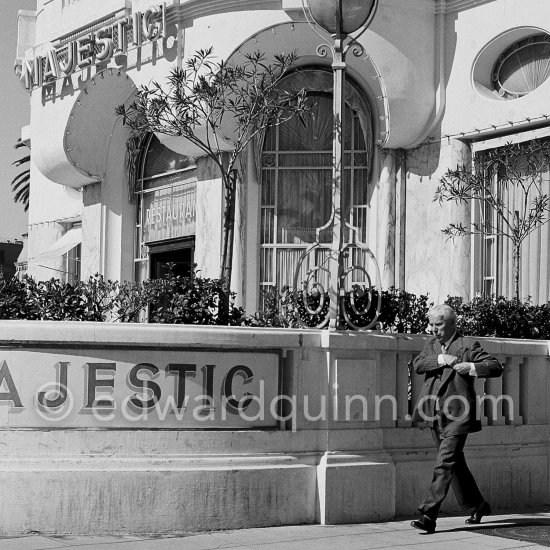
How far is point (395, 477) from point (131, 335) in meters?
2.79

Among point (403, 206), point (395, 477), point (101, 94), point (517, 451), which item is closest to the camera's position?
point (395, 477)

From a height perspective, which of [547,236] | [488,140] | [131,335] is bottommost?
[131,335]

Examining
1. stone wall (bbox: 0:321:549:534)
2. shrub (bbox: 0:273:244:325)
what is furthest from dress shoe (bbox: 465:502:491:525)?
shrub (bbox: 0:273:244:325)

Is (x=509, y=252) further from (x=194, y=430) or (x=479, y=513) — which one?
(x=194, y=430)

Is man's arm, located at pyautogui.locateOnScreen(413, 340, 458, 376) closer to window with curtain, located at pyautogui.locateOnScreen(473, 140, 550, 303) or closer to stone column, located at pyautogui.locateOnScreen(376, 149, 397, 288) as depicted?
window with curtain, located at pyautogui.locateOnScreen(473, 140, 550, 303)

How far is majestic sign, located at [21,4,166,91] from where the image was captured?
18.4 m

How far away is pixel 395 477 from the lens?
9930 millimetres

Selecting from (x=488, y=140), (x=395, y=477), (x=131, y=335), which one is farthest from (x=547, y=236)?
(x=131, y=335)

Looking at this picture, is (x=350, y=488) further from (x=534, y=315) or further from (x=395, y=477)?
(x=534, y=315)

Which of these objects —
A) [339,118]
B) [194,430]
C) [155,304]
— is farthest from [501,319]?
[194,430]

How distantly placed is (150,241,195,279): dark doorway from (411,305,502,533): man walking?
36.1ft

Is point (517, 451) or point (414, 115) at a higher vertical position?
point (414, 115)

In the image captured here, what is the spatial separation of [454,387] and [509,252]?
8544mm

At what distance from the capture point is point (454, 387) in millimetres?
9227
